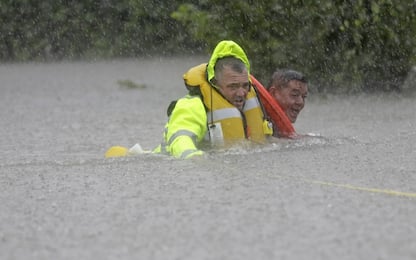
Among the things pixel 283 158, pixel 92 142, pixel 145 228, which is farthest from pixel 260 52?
pixel 145 228

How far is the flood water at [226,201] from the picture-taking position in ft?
13.6

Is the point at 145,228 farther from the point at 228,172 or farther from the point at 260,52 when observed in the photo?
the point at 260,52

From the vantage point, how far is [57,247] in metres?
4.27

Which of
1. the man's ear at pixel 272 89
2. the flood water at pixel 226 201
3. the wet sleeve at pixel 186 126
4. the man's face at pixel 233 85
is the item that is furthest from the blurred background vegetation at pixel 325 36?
the wet sleeve at pixel 186 126

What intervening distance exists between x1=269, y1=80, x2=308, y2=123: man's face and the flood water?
31cm

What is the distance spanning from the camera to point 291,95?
7879mm

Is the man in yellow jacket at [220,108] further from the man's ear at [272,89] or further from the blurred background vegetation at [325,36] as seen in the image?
the blurred background vegetation at [325,36]

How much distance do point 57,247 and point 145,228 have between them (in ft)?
1.50

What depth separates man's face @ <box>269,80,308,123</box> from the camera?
25.8ft

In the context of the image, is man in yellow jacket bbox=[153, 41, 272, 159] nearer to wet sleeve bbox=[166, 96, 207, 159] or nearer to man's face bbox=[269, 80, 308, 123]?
wet sleeve bbox=[166, 96, 207, 159]

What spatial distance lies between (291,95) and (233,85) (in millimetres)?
708

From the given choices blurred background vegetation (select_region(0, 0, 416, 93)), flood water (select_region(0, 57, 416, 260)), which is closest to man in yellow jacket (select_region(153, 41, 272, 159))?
flood water (select_region(0, 57, 416, 260))

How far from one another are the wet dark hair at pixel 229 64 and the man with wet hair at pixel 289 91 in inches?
21.0

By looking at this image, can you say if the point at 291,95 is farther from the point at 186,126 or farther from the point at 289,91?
the point at 186,126
